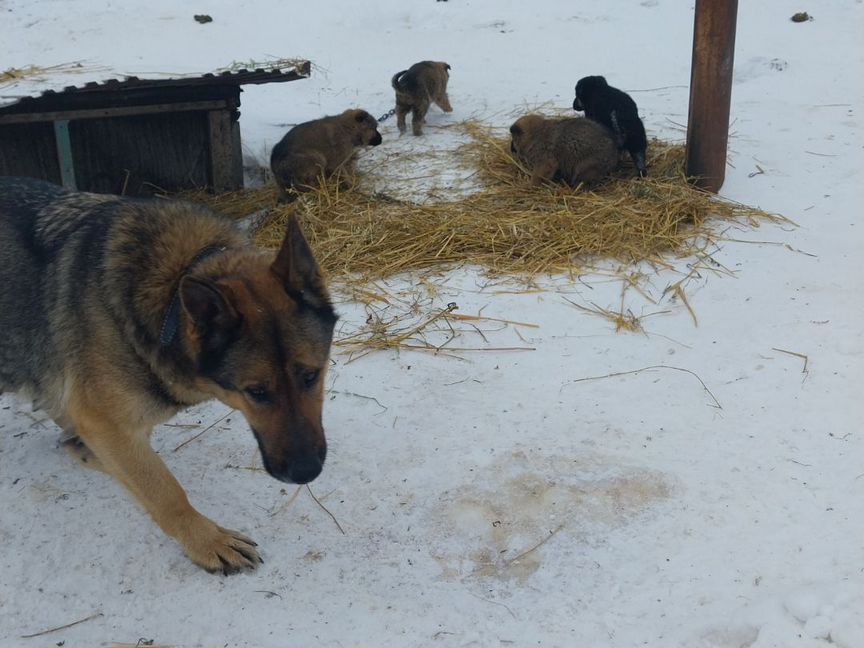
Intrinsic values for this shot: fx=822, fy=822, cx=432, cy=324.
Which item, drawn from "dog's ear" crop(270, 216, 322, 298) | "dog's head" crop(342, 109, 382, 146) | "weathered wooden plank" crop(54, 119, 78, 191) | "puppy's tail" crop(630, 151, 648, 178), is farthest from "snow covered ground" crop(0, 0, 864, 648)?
"weathered wooden plank" crop(54, 119, 78, 191)

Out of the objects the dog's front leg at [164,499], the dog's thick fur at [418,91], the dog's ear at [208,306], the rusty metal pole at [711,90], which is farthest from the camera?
the dog's thick fur at [418,91]

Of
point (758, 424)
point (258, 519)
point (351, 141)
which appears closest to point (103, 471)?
point (258, 519)

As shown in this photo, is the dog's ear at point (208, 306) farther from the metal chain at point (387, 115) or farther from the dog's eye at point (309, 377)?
the metal chain at point (387, 115)

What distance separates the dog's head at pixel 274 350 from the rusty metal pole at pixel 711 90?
15.2 ft

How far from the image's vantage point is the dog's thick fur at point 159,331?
3.06 metres

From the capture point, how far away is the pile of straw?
611 cm

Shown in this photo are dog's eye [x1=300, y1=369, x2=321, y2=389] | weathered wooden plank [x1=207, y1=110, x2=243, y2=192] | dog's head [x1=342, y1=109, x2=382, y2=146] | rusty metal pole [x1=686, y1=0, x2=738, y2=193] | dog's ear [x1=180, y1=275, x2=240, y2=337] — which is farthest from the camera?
dog's head [x1=342, y1=109, x2=382, y2=146]

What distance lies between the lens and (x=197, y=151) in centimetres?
861

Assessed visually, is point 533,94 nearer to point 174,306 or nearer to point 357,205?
point 357,205

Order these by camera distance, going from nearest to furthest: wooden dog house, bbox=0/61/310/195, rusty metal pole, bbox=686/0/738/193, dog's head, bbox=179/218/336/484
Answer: dog's head, bbox=179/218/336/484 → rusty metal pole, bbox=686/0/738/193 → wooden dog house, bbox=0/61/310/195

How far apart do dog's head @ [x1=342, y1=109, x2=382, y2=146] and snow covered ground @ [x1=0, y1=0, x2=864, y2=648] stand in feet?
10.4

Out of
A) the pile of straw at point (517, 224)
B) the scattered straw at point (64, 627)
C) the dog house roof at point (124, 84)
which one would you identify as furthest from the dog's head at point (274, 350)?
the dog house roof at point (124, 84)

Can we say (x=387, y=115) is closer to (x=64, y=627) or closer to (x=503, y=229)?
(x=503, y=229)

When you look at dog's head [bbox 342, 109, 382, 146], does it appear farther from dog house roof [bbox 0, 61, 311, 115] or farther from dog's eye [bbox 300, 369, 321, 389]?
dog's eye [bbox 300, 369, 321, 389]
